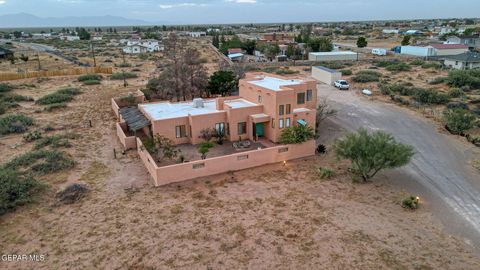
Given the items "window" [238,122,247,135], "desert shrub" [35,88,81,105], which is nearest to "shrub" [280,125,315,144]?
"window" [238,122,247,135]

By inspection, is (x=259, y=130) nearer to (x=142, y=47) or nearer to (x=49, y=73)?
(x=49, y=73)

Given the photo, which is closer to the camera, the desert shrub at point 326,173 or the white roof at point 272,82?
the desert shrub at point 326,173

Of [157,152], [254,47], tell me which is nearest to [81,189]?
[157,152]

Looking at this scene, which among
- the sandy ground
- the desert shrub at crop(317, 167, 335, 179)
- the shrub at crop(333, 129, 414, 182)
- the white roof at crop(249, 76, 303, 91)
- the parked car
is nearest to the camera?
the sandy ground

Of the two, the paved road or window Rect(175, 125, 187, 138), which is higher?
window Rect(175, 125, 187, 138)

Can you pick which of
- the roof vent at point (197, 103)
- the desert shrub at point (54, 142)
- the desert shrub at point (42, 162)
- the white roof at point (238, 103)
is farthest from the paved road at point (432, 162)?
the desert shrub at point (54, 142)

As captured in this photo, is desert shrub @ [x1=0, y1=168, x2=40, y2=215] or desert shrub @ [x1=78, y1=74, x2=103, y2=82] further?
desert shrub @ [x1=78, y1=74, x2=103, y2=82]

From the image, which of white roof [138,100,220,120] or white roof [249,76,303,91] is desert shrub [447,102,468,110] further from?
white roof [138,100,220,120]

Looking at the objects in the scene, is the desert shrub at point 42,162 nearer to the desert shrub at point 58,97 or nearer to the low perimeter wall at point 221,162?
the low perimeter wall at point 221,162
